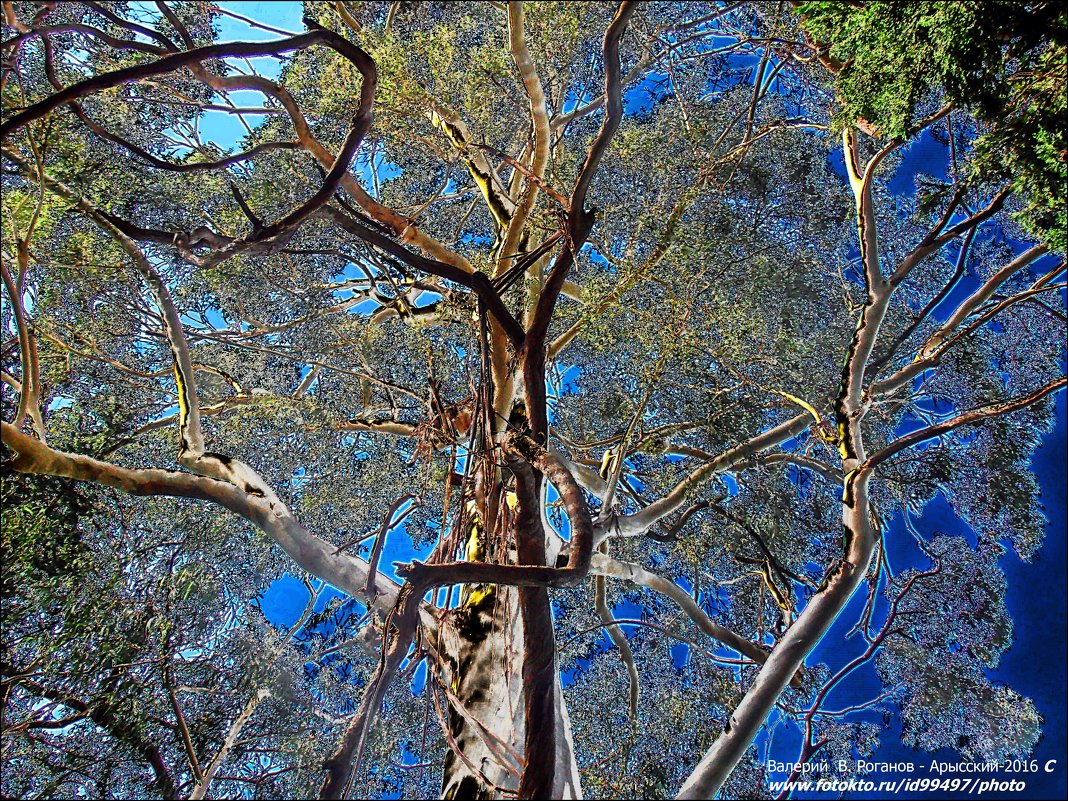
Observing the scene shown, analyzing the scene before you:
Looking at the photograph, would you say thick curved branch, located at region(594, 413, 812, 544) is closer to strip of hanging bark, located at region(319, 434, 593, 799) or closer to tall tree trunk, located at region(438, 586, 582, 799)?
tall tree trunk, located at region(438, 586, 582, 799)

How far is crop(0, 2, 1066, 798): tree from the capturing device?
2326 mm

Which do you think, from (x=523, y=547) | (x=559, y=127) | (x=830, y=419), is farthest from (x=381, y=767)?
(x=559, y=127)

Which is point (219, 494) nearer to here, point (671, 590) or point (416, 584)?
point (416, 584)

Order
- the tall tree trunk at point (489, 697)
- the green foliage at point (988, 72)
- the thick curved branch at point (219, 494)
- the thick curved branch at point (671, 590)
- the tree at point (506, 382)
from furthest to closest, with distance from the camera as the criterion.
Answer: the thick curved branch at point (671, 590), the thick curved branch at point (219, 494), the tree at point (506, 382), the tall tree trunk at point (489, 697), the green foliage at point (988, 72)

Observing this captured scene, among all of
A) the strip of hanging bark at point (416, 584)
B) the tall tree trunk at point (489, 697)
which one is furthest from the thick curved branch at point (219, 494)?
the strip of hanging bark at point (416, 584)

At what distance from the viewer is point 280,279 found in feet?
16.4

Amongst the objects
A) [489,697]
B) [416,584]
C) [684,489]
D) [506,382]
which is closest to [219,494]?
[489,697]

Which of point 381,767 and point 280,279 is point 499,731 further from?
point 280,279

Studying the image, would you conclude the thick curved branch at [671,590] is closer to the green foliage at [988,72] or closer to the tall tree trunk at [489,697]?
the tall tree trunk at [489,697]

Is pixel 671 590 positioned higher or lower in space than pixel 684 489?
lower

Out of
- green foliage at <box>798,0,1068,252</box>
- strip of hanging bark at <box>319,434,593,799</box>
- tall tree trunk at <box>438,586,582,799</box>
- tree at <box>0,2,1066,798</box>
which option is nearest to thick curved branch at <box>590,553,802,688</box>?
tree at <box>0,2,1066,798</box>

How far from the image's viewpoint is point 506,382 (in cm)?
379

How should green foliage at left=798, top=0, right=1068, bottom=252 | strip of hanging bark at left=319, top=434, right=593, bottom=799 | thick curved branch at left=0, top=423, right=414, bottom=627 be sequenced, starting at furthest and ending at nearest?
1. thick curved branch at left=0, top=423, right=414, bottom=627
2. green foliage at left=798, top=0, right=1068, bottom=252
3. strip of hanging bark at left=319, top=434, right=593, bottom=799

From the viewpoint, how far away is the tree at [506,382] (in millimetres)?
2326
